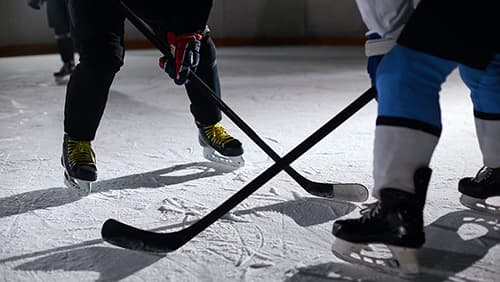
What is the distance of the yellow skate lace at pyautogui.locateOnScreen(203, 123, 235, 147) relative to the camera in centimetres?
173

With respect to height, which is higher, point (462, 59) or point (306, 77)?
point (462, 59)

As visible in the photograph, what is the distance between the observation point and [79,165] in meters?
1.48

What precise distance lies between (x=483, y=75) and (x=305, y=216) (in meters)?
0.47

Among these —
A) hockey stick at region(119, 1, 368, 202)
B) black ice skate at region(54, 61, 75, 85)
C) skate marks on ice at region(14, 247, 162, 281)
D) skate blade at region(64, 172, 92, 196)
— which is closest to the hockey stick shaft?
skate marks on ice at region(14, 247, 162, 281)

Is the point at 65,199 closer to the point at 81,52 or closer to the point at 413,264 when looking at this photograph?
the point at 81,52

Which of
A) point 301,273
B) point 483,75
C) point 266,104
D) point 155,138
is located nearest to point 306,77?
point 266,104

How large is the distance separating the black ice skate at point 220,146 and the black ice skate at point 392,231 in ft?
2.33

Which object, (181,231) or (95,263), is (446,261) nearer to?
(181,231)

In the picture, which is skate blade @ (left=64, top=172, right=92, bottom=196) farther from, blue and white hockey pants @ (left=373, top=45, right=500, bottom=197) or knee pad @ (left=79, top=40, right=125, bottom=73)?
blue and white hockey pants @ (left=373, top=45, right=500, bottom=197)

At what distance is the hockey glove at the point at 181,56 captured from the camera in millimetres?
1444

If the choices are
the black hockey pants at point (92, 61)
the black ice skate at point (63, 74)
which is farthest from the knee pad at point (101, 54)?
the black ice skate at point (63, 74)

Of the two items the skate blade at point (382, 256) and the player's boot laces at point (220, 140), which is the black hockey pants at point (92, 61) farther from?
the skate blade at point (382, 256)

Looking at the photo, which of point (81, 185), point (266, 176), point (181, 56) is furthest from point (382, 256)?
point (81, 185)

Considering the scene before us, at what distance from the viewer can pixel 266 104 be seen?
280 centimetres
